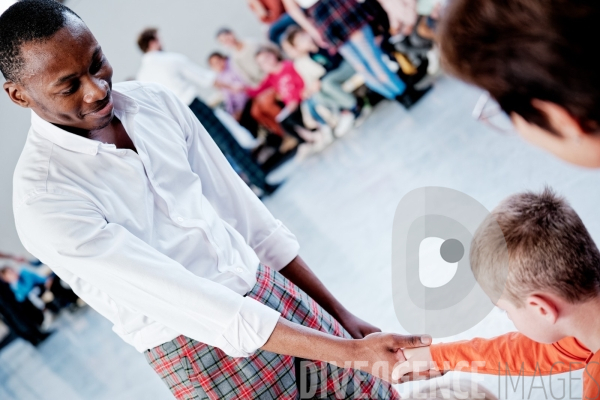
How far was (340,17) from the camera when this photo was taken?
440cm

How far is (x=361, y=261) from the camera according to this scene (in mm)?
2967

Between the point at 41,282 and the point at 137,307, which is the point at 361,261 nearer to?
the point at 137,307

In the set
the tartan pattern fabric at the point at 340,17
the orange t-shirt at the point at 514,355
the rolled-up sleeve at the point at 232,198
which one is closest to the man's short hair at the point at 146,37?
the tartan pattern fabric at the point at 340,17

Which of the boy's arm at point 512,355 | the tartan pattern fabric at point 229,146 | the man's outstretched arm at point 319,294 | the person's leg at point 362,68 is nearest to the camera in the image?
the boy's arm at point 512,355

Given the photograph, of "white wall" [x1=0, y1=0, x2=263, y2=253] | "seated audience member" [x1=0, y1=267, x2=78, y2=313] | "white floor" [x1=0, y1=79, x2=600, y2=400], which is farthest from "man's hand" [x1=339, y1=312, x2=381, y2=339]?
"white wall" [x1=0, y1=0, x2=263, y2=253]

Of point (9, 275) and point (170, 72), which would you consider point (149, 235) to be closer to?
point (170, 72)

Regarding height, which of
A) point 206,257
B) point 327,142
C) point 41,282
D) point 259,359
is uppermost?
point 206,257

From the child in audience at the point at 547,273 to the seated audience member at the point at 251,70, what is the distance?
4220 mm

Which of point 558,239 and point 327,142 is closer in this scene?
point 558,239

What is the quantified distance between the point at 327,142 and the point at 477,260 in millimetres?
3817

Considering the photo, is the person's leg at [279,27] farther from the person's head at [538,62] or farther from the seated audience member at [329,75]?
the person's head at [538,62]

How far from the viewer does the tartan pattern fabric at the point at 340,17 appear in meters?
4.34

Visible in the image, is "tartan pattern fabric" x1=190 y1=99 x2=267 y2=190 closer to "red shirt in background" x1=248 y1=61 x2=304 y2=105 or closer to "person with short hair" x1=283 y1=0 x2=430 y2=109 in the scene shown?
"red shirt in background" x1=248 y1=61 x2=304 y2=105

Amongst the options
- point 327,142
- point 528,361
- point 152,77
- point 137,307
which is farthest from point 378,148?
point 137,307
